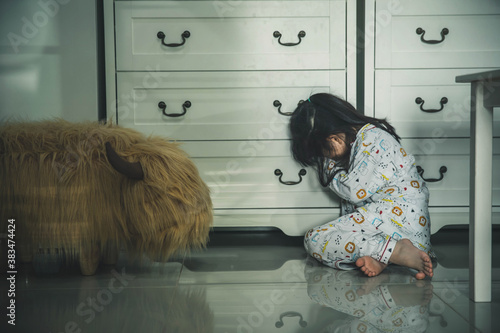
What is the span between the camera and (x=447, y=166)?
150 cm

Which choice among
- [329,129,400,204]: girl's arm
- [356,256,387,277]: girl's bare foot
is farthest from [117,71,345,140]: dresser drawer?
[356,256,387,277]: girl's bare foot

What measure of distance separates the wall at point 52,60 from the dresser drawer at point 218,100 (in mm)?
105

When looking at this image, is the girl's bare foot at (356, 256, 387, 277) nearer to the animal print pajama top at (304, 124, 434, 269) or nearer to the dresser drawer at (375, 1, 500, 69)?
the animal print pajama top at (304, 124, 434, 269)

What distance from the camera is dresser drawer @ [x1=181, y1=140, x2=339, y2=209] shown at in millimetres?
1490

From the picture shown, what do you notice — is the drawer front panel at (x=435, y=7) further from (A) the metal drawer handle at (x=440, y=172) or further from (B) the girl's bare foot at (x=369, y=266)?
(B) the girl's bare foot at (x=369, y=266)

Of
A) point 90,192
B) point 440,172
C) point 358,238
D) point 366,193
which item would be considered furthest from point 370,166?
point 90,192

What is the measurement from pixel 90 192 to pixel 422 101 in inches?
38.9

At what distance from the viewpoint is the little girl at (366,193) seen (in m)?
1.22

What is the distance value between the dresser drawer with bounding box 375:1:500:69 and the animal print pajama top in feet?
0.96

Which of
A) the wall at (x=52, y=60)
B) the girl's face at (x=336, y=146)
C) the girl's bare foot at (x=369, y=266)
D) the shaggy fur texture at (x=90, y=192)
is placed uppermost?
the wall at (x=52, y=60)

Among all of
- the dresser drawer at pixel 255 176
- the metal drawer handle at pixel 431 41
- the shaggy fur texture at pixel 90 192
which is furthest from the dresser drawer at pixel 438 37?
the shaggy fur texture at pixel 90 192

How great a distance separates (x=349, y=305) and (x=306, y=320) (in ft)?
0.39

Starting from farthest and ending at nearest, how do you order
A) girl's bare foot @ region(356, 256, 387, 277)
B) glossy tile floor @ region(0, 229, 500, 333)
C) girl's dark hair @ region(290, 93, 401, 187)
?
girl's dark hair @ region(290, 93, 401, 187)
girl's bare foot @ region(356, 256, 387, 277)
glossy tile floor @ region(0, 229, 500, 333)

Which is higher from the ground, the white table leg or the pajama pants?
the white table leg
